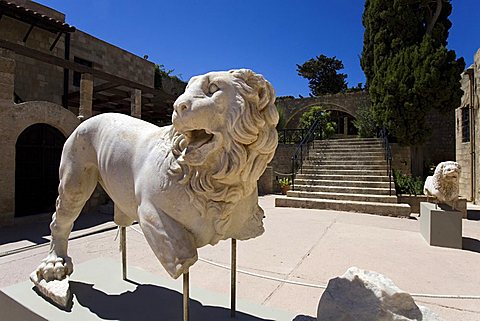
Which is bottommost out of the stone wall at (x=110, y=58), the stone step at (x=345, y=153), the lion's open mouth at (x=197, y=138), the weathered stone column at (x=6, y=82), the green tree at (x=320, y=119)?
the lion's open mouth at (x=197, y=138)

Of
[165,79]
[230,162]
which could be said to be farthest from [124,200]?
[165,79]

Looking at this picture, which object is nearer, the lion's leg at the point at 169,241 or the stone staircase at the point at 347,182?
the lion's leg at the point at 169,241

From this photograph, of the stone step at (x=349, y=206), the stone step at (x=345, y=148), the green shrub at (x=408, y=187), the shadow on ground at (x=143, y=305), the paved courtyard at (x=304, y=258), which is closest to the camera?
the shadow on ground at (x=143, y=305)

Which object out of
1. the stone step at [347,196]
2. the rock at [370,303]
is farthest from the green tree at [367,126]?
the rock at [370,303]

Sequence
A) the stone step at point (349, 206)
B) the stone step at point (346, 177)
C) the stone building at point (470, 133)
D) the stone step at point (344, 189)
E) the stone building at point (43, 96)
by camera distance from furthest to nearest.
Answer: the stone building at point (470, 133)
the stone step at point (346, 177)
the stone step at point (344, 189)
the stone step at point (349, 206)
the stone building at point (43, 96)

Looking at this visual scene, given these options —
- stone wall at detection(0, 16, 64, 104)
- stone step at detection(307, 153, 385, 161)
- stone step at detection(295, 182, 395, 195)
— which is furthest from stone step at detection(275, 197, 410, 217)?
stone wall at detection(0, 16, 64, 104)

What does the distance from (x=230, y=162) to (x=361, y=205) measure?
20.2 feet

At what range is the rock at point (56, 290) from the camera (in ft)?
5.52

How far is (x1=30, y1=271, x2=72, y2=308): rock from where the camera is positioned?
5.52 feet

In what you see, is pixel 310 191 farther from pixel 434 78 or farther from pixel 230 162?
pixel 230 162

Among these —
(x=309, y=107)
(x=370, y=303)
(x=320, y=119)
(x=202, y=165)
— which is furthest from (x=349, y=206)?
(x=309, y=107)

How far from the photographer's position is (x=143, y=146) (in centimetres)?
135

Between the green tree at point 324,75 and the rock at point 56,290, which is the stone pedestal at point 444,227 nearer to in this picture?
the rock at point 56,290

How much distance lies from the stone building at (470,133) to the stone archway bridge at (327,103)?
4.93 m
